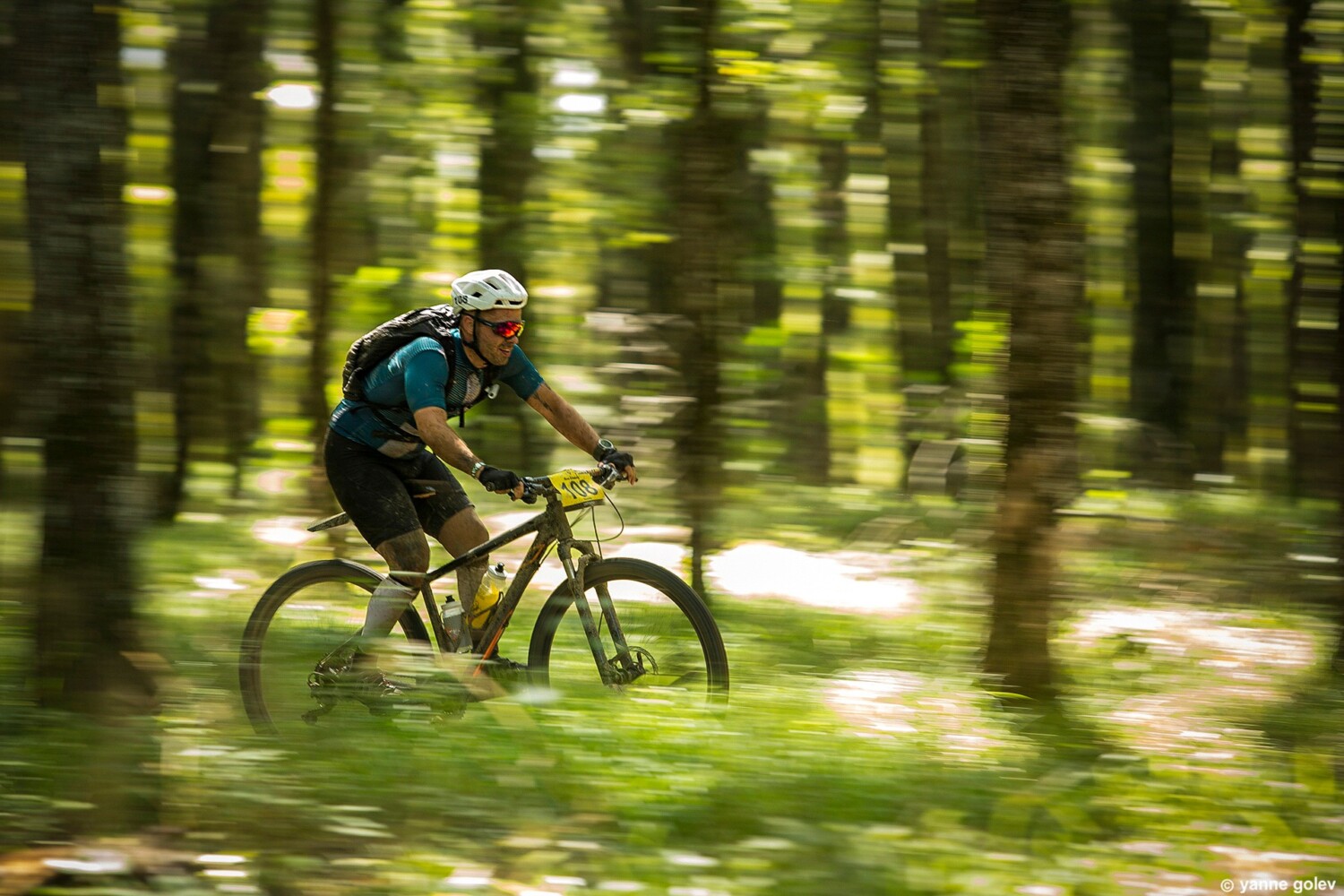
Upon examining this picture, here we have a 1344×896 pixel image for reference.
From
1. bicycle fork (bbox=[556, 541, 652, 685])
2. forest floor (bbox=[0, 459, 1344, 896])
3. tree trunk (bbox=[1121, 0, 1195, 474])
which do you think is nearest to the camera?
forest floor (bbox=[0, 459, 1344, 896])

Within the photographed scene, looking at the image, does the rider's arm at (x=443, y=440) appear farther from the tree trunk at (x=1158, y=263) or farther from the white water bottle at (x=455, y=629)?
the tree trunk at (x=1158, y=263)

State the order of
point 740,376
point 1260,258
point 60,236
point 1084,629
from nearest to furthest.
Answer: point 60,236 → point 1084,629 → point 740,376 → point 1260,258

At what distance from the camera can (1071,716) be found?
5.95 metres

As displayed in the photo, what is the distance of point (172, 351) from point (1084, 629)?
9021 mm

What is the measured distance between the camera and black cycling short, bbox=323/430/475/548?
571cm

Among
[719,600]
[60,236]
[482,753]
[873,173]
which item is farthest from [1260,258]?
[60,236]

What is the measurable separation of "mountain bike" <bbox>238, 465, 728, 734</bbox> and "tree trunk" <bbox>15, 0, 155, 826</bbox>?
83 cm

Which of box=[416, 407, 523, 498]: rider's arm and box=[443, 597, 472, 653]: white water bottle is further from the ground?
box=[416, 407, 523, 498]: rider's arm

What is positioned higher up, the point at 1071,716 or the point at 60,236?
the point at 60,236

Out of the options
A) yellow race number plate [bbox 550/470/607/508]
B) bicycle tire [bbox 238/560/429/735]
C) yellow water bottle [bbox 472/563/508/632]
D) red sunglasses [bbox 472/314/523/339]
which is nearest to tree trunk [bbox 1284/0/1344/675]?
yellow race number plate [bbox 550/470/607/508]

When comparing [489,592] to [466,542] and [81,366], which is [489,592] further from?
[81,366]

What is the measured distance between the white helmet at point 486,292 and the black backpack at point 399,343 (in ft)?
0.49

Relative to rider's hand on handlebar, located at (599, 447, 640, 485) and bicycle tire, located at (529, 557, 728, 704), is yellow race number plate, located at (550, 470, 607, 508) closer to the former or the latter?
rider's hand on handlebar, located at (599, 447, 640, 485)

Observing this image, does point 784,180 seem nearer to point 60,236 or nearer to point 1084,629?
point 1084,629
